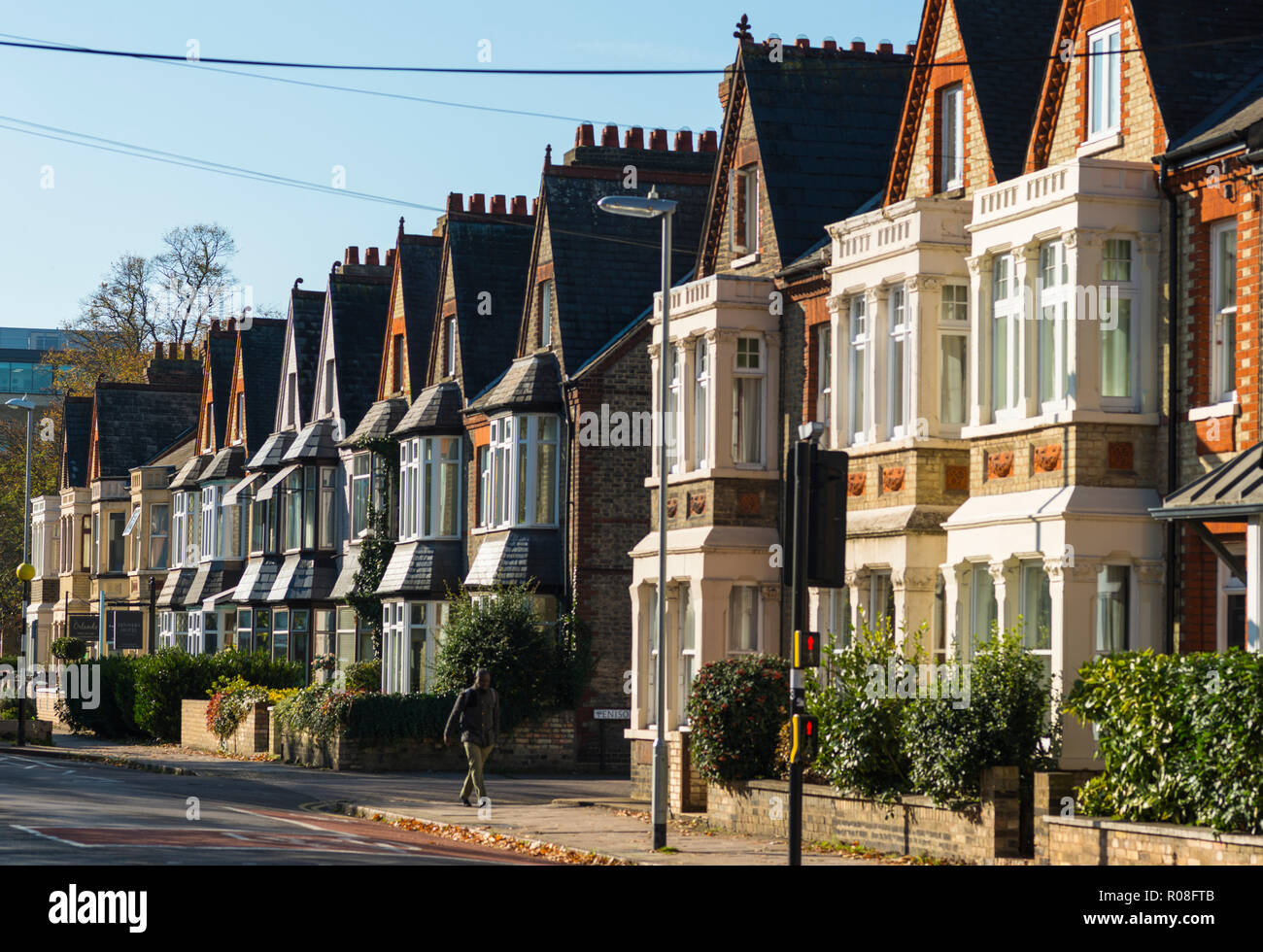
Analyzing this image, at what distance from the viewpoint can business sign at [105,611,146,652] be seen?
57737 mm

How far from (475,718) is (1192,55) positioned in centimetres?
1243

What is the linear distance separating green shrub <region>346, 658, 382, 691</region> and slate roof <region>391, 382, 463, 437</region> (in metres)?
5.13

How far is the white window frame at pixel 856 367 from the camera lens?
86.8 ft

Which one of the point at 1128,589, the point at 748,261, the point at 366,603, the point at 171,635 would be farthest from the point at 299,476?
the point at 1128,589

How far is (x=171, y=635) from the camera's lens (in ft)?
204

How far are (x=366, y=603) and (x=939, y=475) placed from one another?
23.1 m

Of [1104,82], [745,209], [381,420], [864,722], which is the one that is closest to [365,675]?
[381,420]

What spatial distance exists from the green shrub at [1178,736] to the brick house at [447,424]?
81.4 feet

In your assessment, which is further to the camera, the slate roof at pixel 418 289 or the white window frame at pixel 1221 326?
the slate roof at pixel 418 289

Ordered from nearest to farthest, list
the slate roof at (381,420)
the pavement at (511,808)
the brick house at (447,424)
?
the pavement at (511,808) → the brick house at (447,424) → the slate roof at (381,420)

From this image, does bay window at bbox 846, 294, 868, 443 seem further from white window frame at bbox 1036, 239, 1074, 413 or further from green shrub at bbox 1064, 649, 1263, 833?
green shrub at bbox 1064, 649, 1263, 833

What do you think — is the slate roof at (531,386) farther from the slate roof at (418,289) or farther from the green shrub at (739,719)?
the green shrub at (739,719)

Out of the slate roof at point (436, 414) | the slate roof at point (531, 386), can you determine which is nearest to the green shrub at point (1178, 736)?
the slate roof at point (531, 386)
